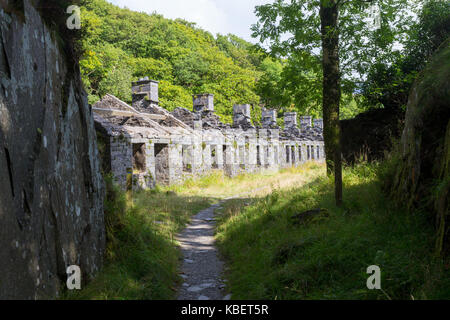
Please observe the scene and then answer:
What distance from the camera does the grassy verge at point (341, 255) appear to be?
341cm

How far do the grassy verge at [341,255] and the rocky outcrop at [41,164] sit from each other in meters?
2.22

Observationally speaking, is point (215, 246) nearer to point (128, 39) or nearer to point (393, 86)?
point (393, 86)

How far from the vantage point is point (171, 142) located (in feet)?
56.3

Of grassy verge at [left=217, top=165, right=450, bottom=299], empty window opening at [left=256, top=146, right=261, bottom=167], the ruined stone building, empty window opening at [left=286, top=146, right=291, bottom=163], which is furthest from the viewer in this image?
empty window opening at [left=286, top=146, right=291, bottom=163]

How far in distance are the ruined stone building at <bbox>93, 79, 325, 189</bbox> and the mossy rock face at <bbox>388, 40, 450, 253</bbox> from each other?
6.81 meters

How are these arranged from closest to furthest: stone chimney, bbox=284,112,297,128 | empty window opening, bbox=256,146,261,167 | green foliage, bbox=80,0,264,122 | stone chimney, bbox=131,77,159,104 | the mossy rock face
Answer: the mossy rock face, stone chimney, bbox=131,77,159,104, empty window opening, bbox=256,146,261,167, green foliage, bbox=80,0,264,122, stone chimney, bbox=284,112,297,128

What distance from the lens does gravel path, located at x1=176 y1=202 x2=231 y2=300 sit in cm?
471

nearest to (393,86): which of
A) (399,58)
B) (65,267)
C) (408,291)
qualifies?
(399,58)

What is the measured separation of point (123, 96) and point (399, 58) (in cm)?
2862

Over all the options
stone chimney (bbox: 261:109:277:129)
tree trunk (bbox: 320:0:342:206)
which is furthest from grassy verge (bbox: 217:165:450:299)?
stone chimney (bbox: 261:109:277:129)

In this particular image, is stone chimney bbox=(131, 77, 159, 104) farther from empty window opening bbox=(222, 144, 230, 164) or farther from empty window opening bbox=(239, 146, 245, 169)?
empty window opening bbox=(239, 146, 245, 169)

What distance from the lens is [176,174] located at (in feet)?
57.2

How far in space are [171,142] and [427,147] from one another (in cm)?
1355

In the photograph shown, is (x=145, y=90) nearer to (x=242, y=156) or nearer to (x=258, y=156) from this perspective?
(x=242, y=156)
